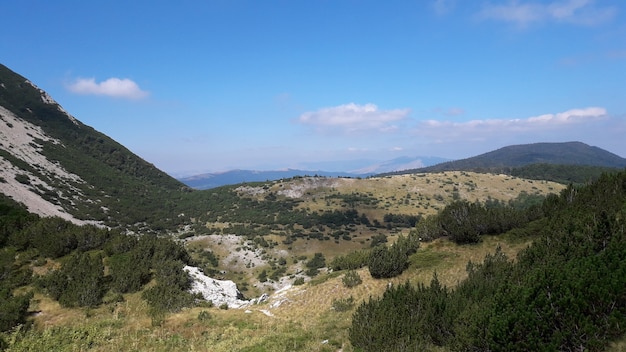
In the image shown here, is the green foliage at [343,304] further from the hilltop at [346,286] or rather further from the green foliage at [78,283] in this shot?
the green foliage at [78,283]

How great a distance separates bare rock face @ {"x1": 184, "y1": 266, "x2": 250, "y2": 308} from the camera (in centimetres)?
1906

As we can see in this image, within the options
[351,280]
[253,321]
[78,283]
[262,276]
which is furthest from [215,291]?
[262,276]

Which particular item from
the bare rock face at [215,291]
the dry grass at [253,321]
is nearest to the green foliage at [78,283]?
the dry grass at [253,321]

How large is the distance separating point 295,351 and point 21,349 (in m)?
8.65

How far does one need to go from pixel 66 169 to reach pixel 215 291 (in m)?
77.6

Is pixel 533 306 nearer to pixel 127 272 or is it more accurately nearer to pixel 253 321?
pixel 253 321

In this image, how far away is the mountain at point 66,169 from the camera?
5778 cm

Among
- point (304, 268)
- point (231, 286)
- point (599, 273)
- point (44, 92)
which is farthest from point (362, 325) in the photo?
point (44, 92)

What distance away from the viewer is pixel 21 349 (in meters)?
10.3

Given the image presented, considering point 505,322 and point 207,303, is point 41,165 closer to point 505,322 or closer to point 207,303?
point 207,303

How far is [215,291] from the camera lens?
20.0m

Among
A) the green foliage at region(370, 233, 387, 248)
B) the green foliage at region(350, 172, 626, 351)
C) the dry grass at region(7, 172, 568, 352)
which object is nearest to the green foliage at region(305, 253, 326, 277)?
the green foliage at region(370, 233, 387, 248)

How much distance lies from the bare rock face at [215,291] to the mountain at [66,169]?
42.2m

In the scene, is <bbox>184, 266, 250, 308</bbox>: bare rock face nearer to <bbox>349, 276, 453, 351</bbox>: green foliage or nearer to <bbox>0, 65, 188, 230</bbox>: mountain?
<bbox>349, 276, 453, 351</bbox>: green foliage
